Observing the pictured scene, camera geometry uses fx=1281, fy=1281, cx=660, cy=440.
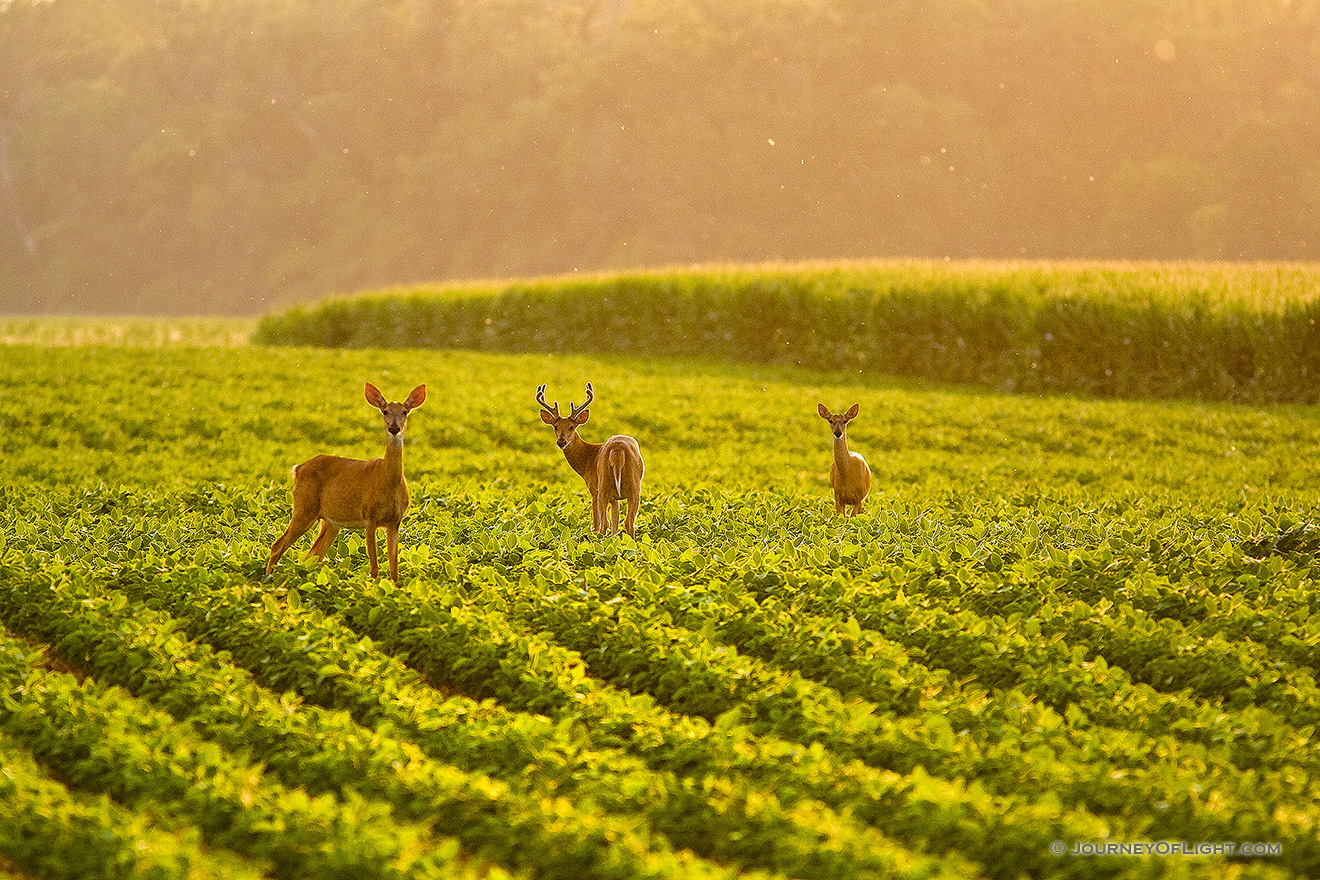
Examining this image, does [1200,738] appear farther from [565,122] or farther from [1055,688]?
[565,122]

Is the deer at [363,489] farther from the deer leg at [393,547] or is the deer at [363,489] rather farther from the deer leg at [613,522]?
the deer leg at [613,522]

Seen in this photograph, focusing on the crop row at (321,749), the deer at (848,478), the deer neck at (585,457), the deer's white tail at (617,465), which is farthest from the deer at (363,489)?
the deer at (848,478)

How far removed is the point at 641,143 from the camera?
69.6m

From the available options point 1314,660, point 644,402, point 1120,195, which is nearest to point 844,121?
point 1120,195

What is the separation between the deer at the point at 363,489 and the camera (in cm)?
814

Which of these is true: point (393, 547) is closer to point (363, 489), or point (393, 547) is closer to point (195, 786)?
point (363, 489)

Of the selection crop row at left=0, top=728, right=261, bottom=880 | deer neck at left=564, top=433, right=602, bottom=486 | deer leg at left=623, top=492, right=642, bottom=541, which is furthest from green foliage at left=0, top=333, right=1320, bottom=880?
deer neck at left=564, top=433, right=602, bottom=486

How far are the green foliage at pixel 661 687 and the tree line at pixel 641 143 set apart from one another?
53.5 meters

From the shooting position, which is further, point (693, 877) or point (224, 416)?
point (224, 416)

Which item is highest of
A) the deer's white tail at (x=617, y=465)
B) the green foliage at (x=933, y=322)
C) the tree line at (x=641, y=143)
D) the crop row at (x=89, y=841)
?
the tree line at (x=641, y=143)

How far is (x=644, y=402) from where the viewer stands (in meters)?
21.7

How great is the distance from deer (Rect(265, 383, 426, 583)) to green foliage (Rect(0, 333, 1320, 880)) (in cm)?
63

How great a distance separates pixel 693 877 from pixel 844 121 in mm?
65653

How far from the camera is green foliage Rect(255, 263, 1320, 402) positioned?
25.2 m
